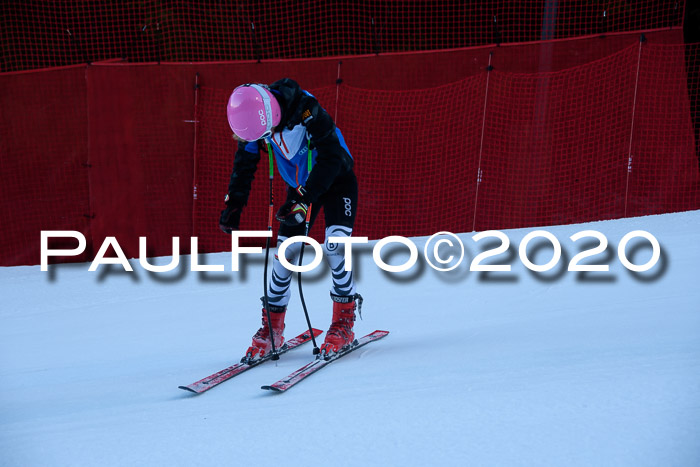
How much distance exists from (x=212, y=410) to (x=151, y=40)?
31.0 feet

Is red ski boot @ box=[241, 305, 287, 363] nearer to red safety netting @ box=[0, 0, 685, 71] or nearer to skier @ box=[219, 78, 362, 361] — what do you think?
skier @ box=[219, 78, 362, 361]

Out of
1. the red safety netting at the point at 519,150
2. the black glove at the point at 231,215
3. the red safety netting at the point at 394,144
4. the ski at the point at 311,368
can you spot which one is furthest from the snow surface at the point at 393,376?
the red safety netting at the point at 519,150

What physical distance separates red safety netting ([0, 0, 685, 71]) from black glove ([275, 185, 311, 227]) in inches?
295

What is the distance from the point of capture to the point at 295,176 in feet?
14.0

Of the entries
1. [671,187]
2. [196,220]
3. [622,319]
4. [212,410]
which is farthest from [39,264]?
[671,187]

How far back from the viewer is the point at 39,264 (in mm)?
8227

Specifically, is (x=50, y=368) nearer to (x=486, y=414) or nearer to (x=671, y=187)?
(x=486, y=414)

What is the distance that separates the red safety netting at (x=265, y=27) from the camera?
36.0ft

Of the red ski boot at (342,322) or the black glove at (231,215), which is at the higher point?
the black glove at (231,215)

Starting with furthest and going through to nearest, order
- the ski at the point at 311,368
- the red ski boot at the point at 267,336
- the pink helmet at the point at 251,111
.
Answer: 1. the red ski boot at the point at 267,336
2. the pink helmet at the point at 251,111
3. the ski at the point at 311,368

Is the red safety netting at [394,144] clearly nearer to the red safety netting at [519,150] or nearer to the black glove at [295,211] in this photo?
the red safety netting at [519,150]

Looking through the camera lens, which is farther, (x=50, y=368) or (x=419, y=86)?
(x=419, y=86)

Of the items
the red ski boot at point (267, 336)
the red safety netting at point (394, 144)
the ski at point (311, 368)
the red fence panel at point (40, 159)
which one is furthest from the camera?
the red safety netting at point (394, 144)

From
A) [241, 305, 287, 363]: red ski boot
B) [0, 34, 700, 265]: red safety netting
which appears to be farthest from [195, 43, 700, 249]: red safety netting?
[241, 305, 287, 363]: red ski boot
